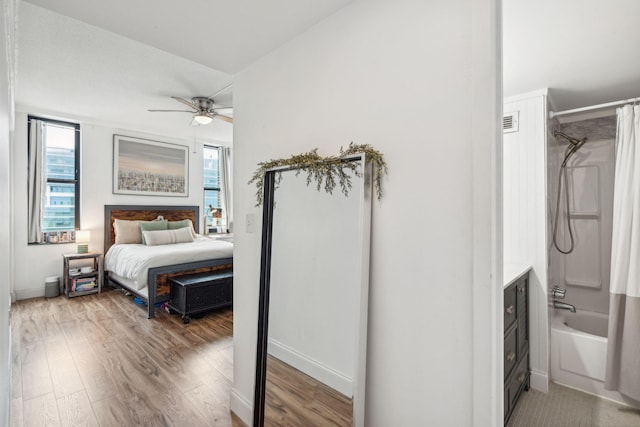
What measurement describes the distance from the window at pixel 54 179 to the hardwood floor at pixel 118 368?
1292mm

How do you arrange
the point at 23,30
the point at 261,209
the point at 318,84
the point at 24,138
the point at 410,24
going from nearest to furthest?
the point at 410,24
the point at 318,84
the point at 261,209
the point at 23,30
the point at 24,138

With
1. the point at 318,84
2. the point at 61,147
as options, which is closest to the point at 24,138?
the point at 61,147

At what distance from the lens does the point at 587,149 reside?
3.25 metres

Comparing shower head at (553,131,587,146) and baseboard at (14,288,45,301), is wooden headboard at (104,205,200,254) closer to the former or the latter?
baseboard at (14,288,45,301)

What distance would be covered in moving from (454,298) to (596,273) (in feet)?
10.6

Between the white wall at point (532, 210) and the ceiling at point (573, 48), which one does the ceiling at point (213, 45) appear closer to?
the ceiling at point (573, 48)

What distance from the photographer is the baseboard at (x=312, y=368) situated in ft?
4.57

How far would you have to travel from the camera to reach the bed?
379 cm

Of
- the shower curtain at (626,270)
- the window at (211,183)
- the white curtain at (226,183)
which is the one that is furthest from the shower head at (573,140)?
the window at (211,183)

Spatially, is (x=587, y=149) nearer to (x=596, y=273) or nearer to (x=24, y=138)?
(x=596, y=273)

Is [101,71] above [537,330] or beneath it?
above

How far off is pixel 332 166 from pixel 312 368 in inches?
40.6

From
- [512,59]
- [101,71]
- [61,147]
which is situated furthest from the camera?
[61,147]

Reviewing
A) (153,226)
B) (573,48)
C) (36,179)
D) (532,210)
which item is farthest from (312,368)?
(36,179)
